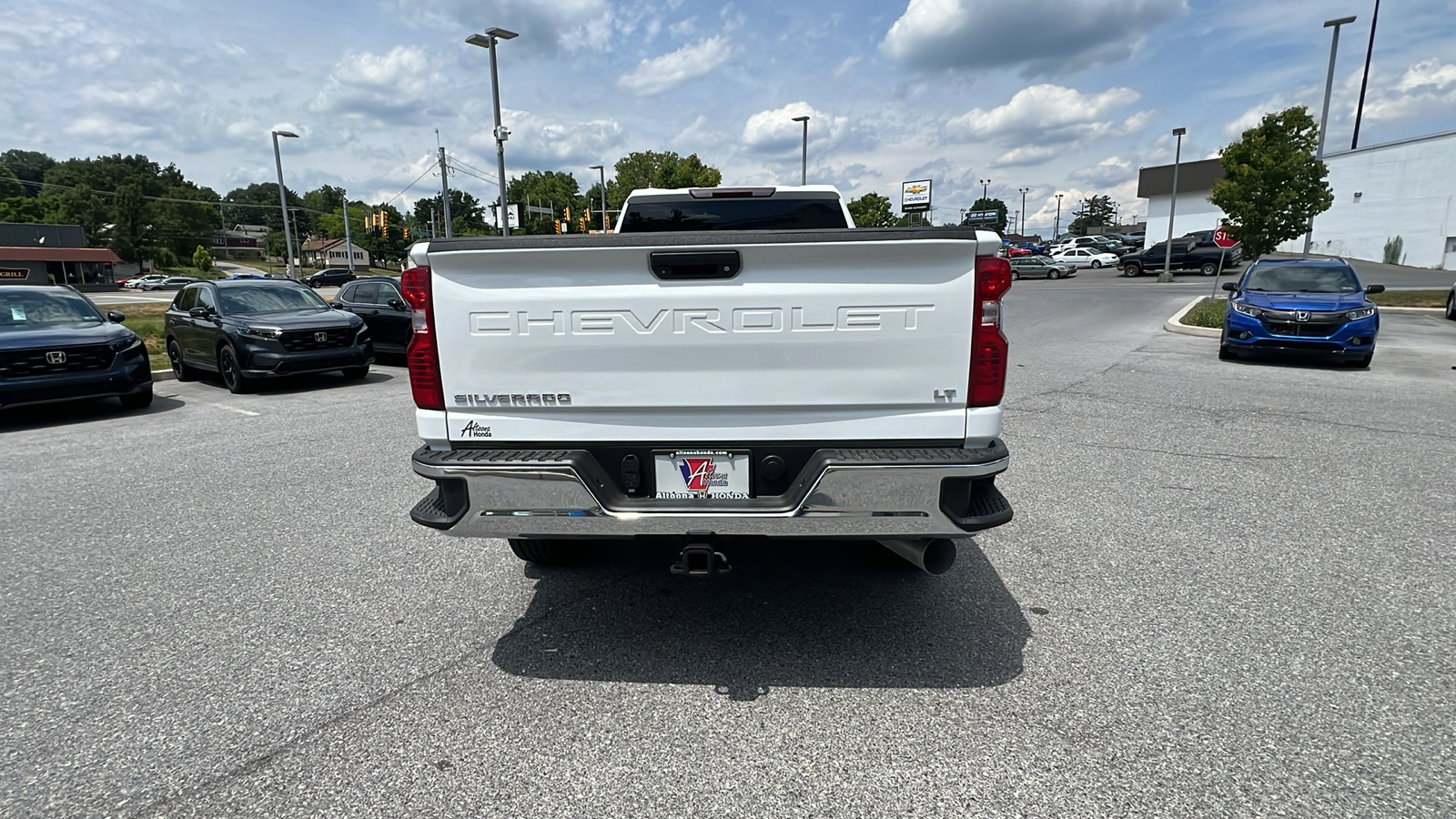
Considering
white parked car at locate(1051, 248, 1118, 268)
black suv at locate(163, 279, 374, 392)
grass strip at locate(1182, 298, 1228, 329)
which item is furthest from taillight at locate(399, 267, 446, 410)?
white parked car at locate(1051, 248, 1118, 268)

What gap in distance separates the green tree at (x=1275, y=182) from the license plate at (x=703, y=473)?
80.4 ft

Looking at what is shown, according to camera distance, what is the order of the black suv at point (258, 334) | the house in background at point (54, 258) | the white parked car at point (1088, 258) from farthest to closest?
the house in background at point (54, 258) → the white parked car at point (1088, 258) → the black suv at point (258, 334)

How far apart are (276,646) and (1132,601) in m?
3.94

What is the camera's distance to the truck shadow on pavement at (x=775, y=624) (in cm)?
318

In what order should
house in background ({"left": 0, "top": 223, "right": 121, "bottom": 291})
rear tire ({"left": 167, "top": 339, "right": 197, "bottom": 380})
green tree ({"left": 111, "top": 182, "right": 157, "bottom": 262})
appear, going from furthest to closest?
1. green tree ({"left": 111, "top": 182, "right": 157, "bottom": 262})
2. house in background ({"left": 0, "top": 223, "right": 121, "bottom": 291})
3. rear tire ({"left": 167, "top": 339, "right": 197, "bottom": 380})

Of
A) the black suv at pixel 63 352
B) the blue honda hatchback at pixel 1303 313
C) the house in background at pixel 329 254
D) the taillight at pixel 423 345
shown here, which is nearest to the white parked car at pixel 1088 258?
the blue honda hatchback at pixel 1303 313

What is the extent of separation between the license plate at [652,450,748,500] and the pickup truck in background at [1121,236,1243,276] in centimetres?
4024

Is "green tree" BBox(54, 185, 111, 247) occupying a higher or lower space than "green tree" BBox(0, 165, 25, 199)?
lower

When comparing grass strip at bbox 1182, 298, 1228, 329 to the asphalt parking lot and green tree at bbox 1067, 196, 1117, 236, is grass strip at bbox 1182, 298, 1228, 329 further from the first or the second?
green tree at bbox 1067, 196, 1117, 236

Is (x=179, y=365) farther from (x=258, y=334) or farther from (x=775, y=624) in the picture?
(x=775, y=624)

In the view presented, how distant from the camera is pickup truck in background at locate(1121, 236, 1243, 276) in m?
37.0

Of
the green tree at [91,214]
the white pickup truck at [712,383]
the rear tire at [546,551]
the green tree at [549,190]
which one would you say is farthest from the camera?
the green tree at [549,190]

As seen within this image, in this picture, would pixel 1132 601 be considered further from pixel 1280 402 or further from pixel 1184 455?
pixel 1280 402

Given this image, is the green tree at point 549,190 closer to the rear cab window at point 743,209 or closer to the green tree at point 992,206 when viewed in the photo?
the green tree at point 992,206
